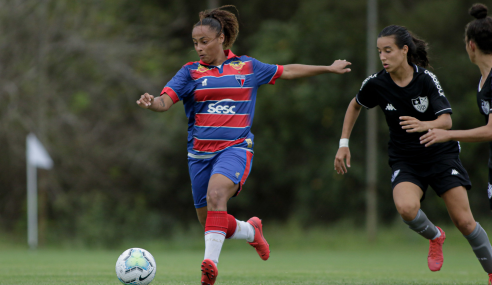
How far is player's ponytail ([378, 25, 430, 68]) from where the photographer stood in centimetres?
505

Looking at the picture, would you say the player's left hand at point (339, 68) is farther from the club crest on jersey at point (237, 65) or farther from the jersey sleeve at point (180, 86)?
the jersey sleeve at point (180, 86)

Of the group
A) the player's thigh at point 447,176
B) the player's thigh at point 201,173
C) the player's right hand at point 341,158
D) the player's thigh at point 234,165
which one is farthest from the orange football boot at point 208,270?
the player's thigh at point 447,176

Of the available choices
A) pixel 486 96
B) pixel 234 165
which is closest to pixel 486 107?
pixel 486 96

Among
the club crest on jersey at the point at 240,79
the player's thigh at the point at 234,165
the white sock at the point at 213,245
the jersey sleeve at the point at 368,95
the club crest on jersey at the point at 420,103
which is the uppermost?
the club crest on jersey at the point at 240,79

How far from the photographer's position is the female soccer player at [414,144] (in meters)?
5.00

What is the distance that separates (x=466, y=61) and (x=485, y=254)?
1178 centimetres

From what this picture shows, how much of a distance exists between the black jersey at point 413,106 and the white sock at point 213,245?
185cm

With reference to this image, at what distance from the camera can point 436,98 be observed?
4.94m

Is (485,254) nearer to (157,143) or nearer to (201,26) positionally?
(201,26)

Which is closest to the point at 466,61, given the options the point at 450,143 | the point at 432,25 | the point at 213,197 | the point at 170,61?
the point at 432,25

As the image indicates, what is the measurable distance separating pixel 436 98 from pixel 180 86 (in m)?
2.29

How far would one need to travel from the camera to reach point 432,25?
16.2m

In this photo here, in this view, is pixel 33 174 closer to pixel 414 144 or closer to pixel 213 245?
pixel 213 245

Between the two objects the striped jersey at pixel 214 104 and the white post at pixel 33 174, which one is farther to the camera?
the white post at pixel 33 174
